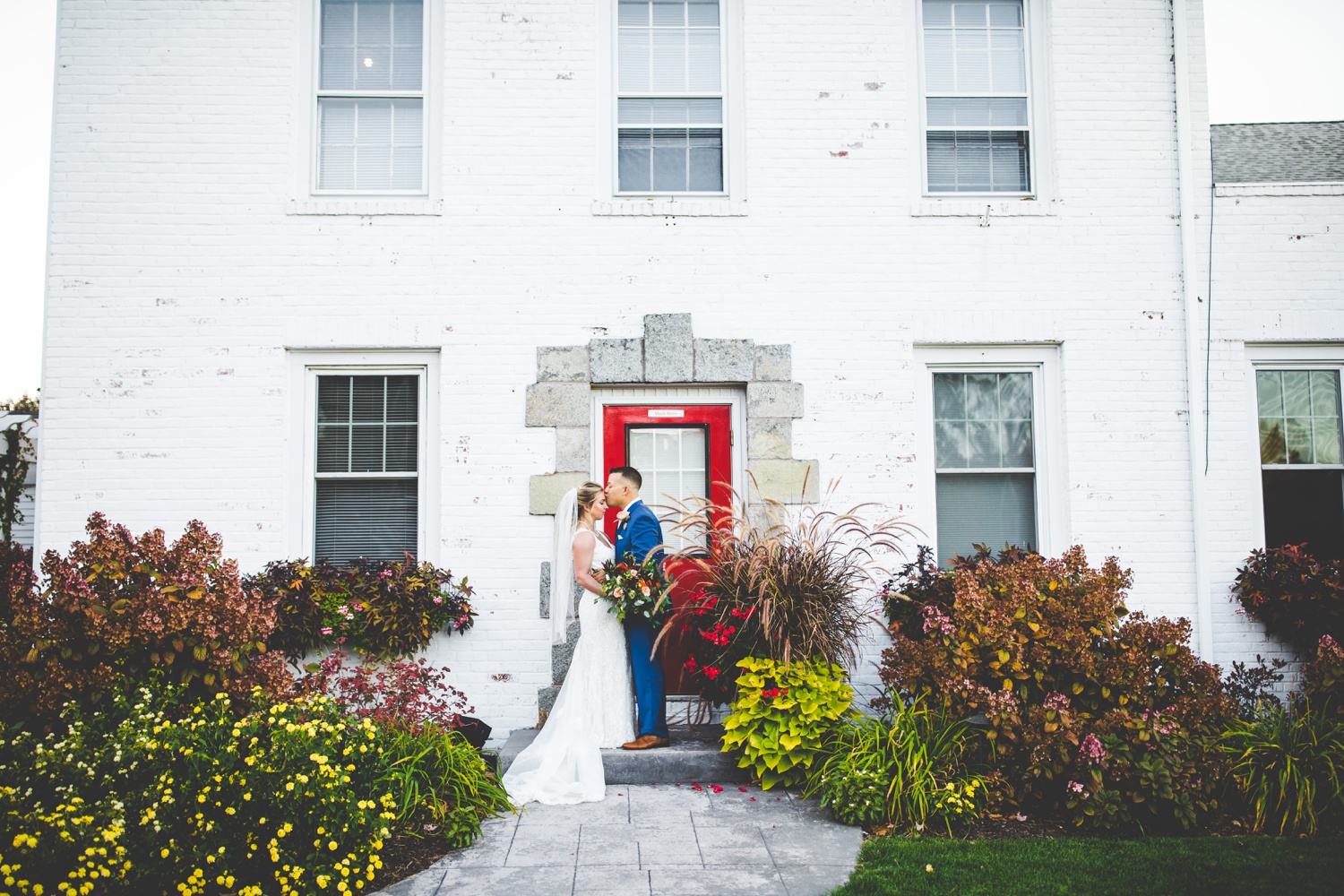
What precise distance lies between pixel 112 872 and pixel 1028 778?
4.55 m

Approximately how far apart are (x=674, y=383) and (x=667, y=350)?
0.80 feet

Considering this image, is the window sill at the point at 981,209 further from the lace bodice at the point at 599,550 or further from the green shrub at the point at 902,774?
the green shrub at the point at 902,774

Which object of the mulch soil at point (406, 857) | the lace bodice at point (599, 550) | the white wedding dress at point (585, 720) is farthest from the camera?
the lace bodice at point (599, 550)

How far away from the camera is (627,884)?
14.4ft

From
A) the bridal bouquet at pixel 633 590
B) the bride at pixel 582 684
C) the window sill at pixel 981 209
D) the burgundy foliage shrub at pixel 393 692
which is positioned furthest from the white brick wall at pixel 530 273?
the bridal bouquet at pixel 633 590

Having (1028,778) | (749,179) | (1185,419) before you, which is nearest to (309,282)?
(749,179)

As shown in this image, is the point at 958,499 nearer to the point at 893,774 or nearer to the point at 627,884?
the point at 893,774

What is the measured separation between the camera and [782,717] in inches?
223

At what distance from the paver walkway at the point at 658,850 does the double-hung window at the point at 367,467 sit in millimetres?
2571

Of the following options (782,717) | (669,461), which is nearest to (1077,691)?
(782,717)

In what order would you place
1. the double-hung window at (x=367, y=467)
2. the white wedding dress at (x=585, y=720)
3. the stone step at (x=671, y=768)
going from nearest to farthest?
the white wedding dress at (x=585, y=720)
the stone step at (x=671, y=768)
the double-hung window at (x=367, y=467)

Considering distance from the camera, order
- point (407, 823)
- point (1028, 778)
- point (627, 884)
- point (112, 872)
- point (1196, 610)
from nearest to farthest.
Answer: point (112, 872) < point (627, 884) < point (407, 823) < point (1028, 778) < point (1196, 610)

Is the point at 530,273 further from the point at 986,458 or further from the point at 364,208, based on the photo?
the point at 986,458

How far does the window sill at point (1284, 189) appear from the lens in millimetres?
7258
